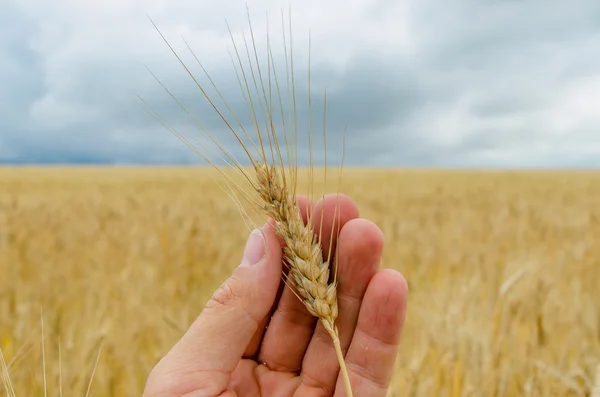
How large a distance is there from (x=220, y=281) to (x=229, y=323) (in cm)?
190

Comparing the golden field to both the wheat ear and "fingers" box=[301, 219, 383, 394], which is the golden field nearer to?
"fingers" box=[301, 219, 383, 394]

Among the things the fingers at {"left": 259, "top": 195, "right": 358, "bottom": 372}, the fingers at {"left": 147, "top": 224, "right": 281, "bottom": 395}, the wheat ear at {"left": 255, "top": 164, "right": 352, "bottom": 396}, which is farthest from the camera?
the fingers at {"left": 259, "top": 195, "right": 358, "bottom": 372}

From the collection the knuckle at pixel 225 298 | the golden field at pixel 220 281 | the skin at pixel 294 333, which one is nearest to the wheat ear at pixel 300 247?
the skin at pixel 294 333

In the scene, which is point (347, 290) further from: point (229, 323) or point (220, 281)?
point (220, 281)

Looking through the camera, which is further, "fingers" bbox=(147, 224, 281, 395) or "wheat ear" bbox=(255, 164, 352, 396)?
"fingers" bbox=(147, 224, 281, 395)

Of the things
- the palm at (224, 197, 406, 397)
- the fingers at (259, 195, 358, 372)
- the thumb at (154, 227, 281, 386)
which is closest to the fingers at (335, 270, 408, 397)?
the palm at (224, 197, 406, 397)

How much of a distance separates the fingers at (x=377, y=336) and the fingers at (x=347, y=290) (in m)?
0.04

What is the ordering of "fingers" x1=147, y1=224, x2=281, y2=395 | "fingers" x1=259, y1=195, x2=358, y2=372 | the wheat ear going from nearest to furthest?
the wheat ear → "fingers" x1=147, y1=224, x2=281, y2=395 → "fingers" x1=259, y1=195, x2=358, y2=372

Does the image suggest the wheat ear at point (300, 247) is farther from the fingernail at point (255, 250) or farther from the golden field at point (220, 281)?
the golden field at point (220, 281)

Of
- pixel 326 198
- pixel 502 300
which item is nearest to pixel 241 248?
pixel 502 300

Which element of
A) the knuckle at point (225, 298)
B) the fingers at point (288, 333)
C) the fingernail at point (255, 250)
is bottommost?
the fingers at point (288, 333)

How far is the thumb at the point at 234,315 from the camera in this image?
142 centimetres

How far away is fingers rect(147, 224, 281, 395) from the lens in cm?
140

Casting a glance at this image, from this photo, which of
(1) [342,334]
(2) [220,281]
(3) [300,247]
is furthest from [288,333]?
(2) [220,281]
